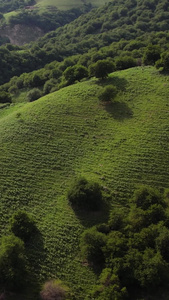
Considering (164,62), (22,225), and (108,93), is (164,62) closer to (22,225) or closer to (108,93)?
(108,93)

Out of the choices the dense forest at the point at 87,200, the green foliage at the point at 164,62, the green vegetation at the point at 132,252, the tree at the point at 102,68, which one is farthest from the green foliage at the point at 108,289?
the green foliage at the point at 164,62

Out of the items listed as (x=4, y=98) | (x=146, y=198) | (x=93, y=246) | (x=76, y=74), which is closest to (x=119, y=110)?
(x=76, y=74)

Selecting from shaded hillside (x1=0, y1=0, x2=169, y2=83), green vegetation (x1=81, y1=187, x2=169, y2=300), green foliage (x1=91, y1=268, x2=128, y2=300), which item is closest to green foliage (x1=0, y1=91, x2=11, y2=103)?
shaded hillside (x1=0, y1=0, x2=169, y2=83)

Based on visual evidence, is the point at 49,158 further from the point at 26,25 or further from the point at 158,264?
the point at 26,25

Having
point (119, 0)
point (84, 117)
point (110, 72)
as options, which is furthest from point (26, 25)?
point (84, 117)

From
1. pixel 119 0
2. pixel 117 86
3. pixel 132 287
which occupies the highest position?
pixel 119 0

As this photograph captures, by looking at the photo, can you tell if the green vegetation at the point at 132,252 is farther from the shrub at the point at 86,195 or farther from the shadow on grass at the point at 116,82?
the shadow on grass at the point at 116,82

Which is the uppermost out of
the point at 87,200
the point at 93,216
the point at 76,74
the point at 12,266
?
the point at 76,74
